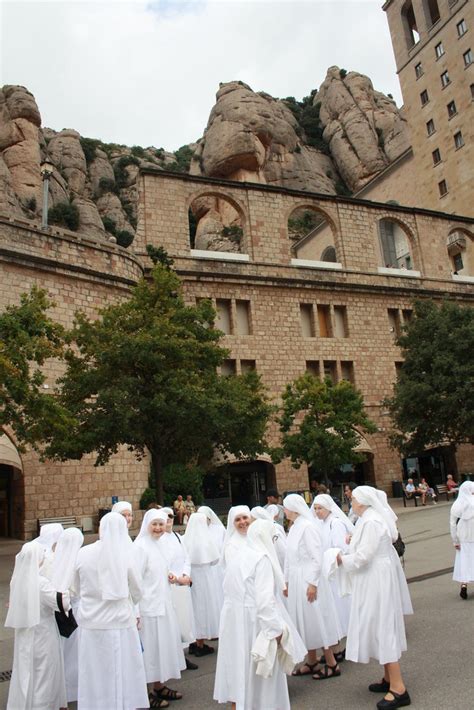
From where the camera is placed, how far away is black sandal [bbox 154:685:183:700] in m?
5.86

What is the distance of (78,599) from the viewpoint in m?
5.50

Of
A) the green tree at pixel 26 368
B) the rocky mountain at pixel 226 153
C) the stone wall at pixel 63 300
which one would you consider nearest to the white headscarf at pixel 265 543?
the green tree at pixel 26 368

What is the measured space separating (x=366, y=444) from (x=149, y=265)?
13.8 meters

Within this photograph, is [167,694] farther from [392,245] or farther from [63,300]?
[392,245]

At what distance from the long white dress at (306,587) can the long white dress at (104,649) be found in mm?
1961

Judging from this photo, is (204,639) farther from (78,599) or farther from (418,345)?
(418,345)

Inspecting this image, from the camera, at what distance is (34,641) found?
5.50 metres

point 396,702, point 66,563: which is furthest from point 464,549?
point 66,563

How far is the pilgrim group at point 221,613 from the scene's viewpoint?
16.1 ft

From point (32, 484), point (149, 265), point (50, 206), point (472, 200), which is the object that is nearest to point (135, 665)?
point (32, 484)

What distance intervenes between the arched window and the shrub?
28.3m

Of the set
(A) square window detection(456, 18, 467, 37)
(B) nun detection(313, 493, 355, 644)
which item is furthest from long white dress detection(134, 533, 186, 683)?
(A) square window detection(456, 18, 467, 37)

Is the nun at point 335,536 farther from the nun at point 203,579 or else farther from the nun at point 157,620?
the nun at point 157,620

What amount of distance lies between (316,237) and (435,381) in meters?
24.3
